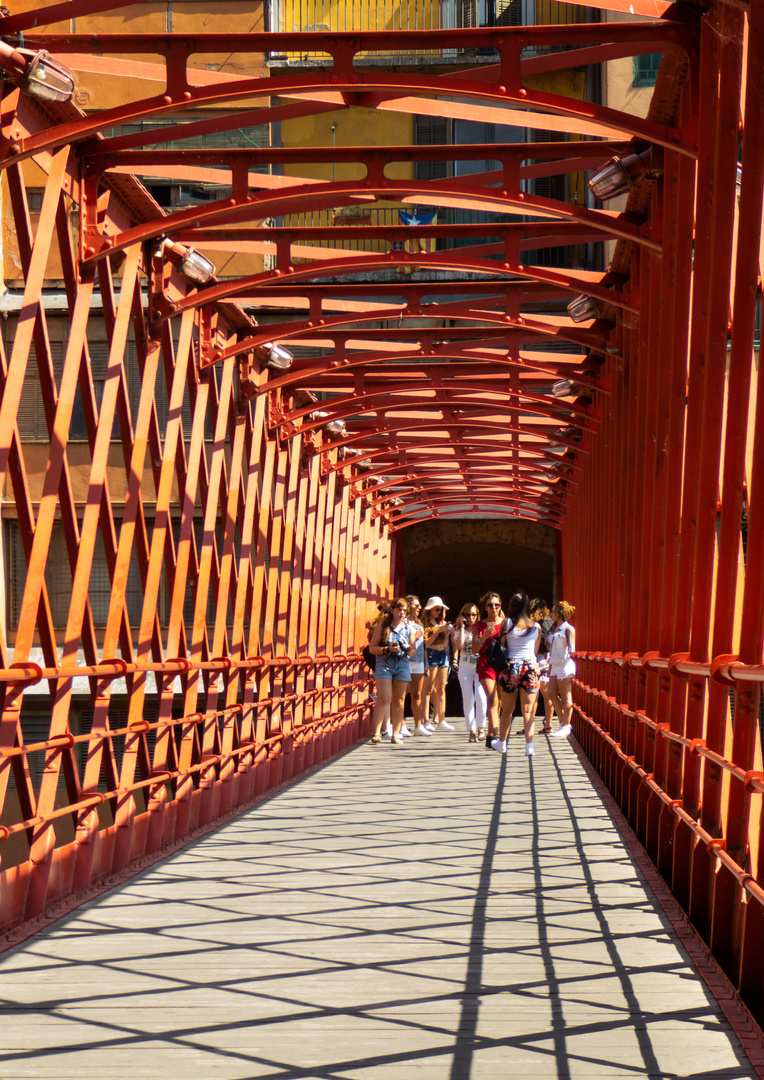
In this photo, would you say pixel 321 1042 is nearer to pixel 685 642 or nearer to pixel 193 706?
pixel 685 642

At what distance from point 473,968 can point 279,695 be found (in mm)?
9484

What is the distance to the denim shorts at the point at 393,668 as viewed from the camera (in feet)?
55.5

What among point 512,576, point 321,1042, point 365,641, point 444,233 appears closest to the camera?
point 321,1042

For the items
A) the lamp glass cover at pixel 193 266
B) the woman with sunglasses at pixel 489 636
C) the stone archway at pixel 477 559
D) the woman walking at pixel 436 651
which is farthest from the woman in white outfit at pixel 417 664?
the stone archway at pixel 477 559

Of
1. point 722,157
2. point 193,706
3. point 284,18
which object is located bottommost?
point 193,706

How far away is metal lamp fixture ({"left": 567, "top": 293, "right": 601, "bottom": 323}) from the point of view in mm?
10828

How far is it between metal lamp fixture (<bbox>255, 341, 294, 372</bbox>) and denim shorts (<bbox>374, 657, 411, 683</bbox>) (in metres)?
5.60

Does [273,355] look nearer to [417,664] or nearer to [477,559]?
[417,664]

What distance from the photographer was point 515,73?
21.2 feet

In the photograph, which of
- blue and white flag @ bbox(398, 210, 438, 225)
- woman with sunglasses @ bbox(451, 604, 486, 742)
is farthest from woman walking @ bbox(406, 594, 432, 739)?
blue and white flag @ bbox(398, 210, 438, 225)

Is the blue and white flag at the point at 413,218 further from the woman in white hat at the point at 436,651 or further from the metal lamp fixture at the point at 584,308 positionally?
the metal lamp fixture at the point at 584,308

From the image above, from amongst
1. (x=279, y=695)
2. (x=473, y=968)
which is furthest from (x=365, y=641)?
(x=473, y=968)

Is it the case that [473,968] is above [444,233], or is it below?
below

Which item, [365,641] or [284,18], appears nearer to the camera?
[365,641]
